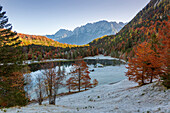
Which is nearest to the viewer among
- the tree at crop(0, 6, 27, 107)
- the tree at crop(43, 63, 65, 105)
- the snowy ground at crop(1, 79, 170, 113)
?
the snowy ground at crop(1, 79, 170, 113)

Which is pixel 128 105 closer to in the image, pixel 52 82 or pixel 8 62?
pixel 52 82

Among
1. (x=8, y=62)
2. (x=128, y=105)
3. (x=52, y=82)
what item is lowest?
(x=128, y=105)

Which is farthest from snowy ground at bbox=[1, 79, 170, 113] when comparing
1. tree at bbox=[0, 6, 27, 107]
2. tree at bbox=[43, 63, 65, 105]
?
tree at bbox=[0, 6, 27, 107]

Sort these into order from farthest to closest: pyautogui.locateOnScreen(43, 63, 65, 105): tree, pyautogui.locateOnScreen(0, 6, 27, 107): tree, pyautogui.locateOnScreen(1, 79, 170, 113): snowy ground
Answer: pyautogui.locateOnScreen(43, 63, 65, 105): tree, pyautogui.locateOnScreen(0, 6, 27, 107): tree, pyautogui.locateOnScreen(1, 79, 170, 113): snowy ground

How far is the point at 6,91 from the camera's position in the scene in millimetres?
16172

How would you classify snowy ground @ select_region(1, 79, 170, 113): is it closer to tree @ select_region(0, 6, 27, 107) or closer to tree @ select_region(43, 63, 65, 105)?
tree @ select_region(43, 63, 65, 105)

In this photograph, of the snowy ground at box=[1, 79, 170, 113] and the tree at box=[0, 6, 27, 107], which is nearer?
the snowy ground at box=[1, 79, 170, 113]

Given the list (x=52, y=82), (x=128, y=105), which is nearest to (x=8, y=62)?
(x=52, y=82)

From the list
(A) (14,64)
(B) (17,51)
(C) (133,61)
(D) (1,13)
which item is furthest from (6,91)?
(C) (133,61)

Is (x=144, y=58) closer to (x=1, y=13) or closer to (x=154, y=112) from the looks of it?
(x=154, y=112)

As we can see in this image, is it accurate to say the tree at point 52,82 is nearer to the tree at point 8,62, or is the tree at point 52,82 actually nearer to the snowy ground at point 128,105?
the snowy ground at point 128,105

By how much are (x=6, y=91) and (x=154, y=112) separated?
20.5 m

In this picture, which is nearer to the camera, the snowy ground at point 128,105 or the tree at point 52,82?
the snowy ground at point 128,105

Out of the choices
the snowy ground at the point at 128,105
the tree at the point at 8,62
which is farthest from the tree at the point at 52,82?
the tree at the point at 8,62
